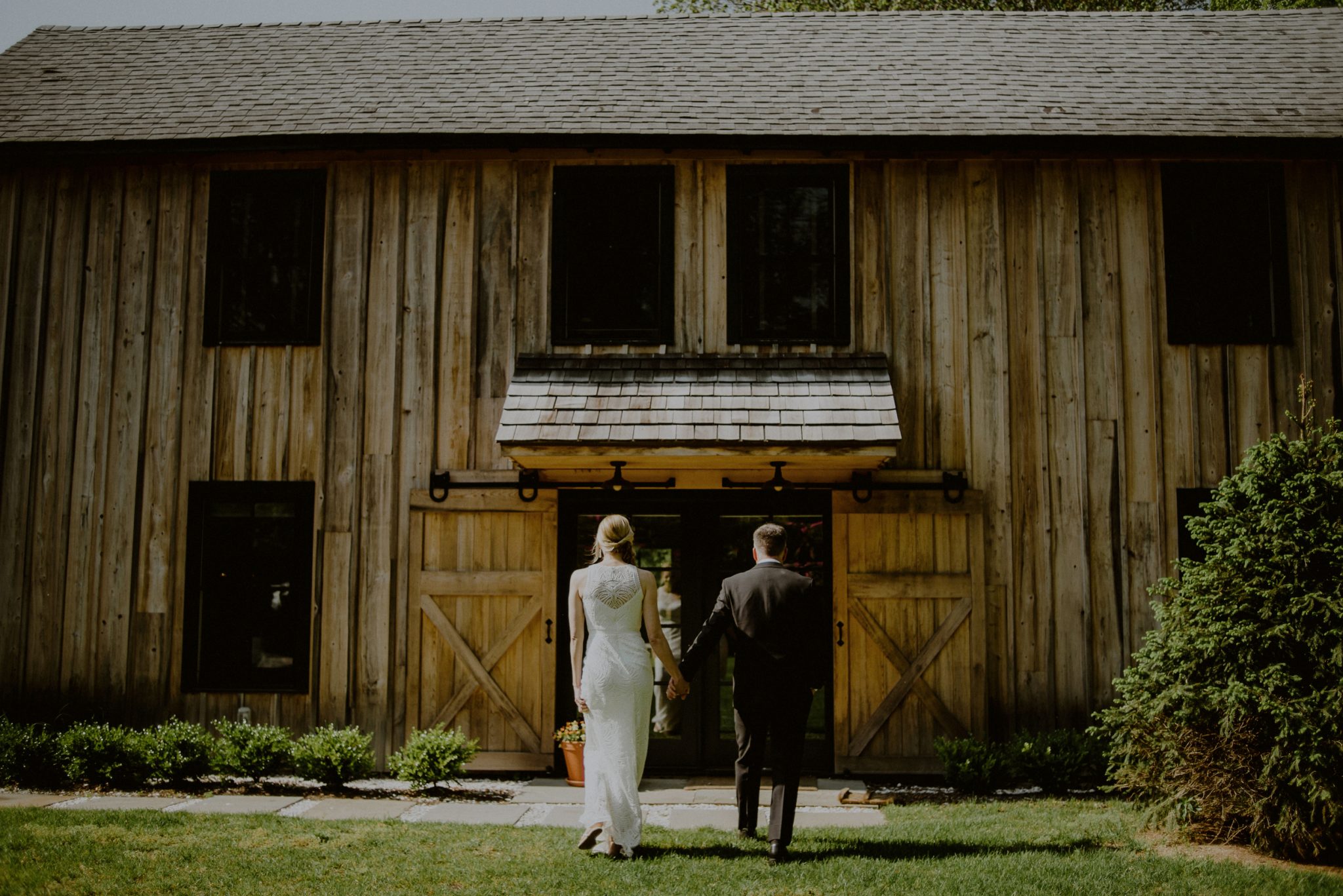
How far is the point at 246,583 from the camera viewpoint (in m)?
9.11

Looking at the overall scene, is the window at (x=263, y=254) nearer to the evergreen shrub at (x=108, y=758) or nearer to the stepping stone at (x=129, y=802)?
the evergreen shrub at (x=108, y=758)

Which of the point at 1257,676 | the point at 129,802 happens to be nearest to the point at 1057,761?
the point at 1257,676

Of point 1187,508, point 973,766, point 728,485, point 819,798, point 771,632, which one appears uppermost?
point 728,485

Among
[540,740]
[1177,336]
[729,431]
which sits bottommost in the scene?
[540,740]

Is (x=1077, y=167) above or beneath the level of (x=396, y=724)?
above

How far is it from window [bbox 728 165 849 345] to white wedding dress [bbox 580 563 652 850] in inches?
147

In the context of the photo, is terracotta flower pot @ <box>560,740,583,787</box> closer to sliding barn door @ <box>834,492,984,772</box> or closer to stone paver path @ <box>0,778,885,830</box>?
stone paver path @ <box>0,778,885,830</box>

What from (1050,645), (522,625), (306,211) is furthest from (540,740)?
(306,211)

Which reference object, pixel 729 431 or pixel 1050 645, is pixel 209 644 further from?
pixel 1050 645

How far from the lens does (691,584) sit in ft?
29.5

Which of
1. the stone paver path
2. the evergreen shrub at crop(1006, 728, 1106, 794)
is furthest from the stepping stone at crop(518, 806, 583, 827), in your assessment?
the evergreen shrub at crop(1006, 728, 1106, 794)

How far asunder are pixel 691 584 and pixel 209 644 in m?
4.24

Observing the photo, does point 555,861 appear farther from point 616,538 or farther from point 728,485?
point 728,485

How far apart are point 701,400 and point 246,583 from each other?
431 cm
